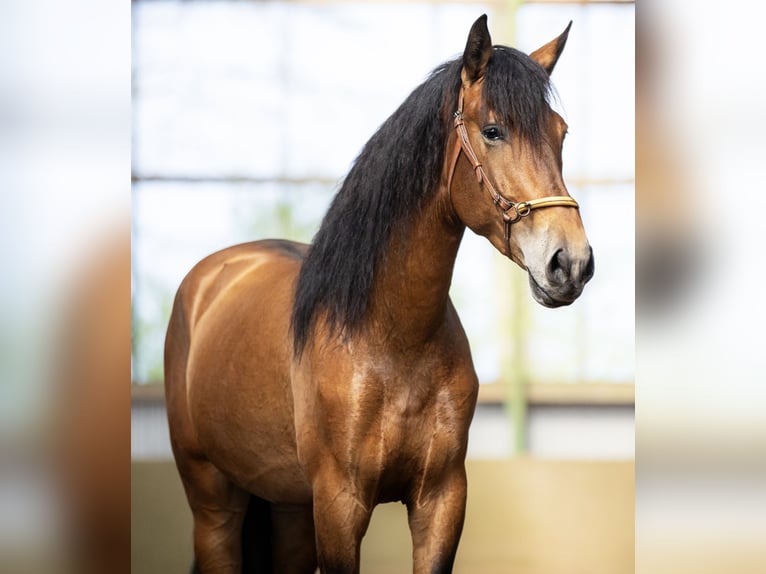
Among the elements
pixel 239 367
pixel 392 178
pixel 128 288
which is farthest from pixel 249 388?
pixel 128 288

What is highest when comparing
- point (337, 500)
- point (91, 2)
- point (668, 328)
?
point (91, 2)

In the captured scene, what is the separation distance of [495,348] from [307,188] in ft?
3.20

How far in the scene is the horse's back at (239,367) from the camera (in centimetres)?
272

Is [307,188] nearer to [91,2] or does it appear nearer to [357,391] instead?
[357,391]

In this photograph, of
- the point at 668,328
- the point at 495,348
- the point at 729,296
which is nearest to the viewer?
the point at 729,296

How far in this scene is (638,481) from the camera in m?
1.81

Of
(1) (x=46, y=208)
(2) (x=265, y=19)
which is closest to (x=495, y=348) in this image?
(2) (x=265, y=19)

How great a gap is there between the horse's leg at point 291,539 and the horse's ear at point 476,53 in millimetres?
1723

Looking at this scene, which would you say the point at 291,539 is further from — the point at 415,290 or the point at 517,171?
the point at 517,171

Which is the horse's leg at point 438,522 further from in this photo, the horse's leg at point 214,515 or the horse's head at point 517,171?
the horse's leg at point 214,515

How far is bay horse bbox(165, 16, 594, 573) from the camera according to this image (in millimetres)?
2070

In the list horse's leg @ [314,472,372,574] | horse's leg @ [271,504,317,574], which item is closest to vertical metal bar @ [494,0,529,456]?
horse's leg @ [271,504,317,574]

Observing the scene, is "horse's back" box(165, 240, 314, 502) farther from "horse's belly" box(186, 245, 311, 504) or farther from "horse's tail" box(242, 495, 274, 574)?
"horse's tail" box(242, 495, 274, 574)

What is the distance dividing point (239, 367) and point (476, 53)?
3.91ft
